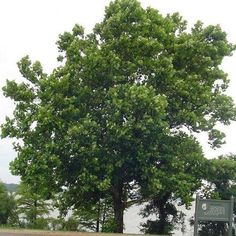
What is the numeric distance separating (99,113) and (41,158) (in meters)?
3.45

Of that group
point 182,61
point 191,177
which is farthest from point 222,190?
point 182,61

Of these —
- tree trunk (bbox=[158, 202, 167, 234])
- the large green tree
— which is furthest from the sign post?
tree trunk (bbox=[158, 202, 167, 234])

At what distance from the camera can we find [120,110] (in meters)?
23.3

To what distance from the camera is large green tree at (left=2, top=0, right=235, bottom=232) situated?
23.4 meters

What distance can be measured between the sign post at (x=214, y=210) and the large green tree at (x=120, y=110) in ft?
29.7

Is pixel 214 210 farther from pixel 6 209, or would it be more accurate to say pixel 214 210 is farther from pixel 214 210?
pixel 6 209

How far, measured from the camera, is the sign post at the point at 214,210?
13773 millimetres

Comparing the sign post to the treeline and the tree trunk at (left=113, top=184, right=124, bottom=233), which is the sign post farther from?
the treeline

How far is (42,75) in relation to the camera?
26.5 metres

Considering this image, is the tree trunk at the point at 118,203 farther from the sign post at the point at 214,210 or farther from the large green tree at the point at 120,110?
the sign post at the point at 214,210

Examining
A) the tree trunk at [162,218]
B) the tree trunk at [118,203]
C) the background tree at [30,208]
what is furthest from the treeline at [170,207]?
the tree trunk at [118,203]

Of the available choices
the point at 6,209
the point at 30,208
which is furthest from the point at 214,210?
the point at 6,209

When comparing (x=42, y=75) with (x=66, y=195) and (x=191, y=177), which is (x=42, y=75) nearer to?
(x=66, y=195)

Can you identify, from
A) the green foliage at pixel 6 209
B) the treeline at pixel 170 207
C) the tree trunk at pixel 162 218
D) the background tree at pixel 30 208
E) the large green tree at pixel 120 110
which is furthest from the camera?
the green foliage at pixel 6 209
